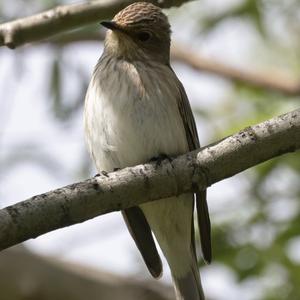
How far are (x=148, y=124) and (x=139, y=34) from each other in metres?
0.87

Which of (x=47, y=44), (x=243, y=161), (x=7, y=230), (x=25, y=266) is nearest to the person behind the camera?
(x=7, y=230)

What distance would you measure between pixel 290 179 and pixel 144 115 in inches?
66.8

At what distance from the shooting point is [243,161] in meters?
4.36

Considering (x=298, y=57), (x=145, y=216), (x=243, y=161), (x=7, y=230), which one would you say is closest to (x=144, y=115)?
(x=145, y=216)

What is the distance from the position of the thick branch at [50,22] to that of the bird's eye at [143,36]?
50 centimetres

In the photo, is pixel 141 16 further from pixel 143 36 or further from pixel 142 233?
pixel 142 233

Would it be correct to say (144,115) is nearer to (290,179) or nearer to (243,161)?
(243,161)

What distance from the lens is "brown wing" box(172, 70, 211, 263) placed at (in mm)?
5590

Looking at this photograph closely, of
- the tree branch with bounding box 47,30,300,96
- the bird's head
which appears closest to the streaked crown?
the bird's head

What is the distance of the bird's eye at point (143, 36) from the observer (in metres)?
6.02

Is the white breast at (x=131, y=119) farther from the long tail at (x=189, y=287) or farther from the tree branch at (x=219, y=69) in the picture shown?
the tree branch at (x=219, y=69)

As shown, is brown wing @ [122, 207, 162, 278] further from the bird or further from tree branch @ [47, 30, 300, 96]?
tree branch @ [47, 30, 300, 96]

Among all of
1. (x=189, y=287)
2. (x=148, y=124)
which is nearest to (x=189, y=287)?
(x=189, y=287)

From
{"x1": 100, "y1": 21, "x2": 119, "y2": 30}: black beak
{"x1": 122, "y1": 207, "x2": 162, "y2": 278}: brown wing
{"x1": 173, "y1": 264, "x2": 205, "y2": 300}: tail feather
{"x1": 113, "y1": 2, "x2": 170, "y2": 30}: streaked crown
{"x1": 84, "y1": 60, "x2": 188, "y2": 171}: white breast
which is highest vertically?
{"x1": 113, "y1": 2, "x2": 170, "y2": 30}: streaked crown
